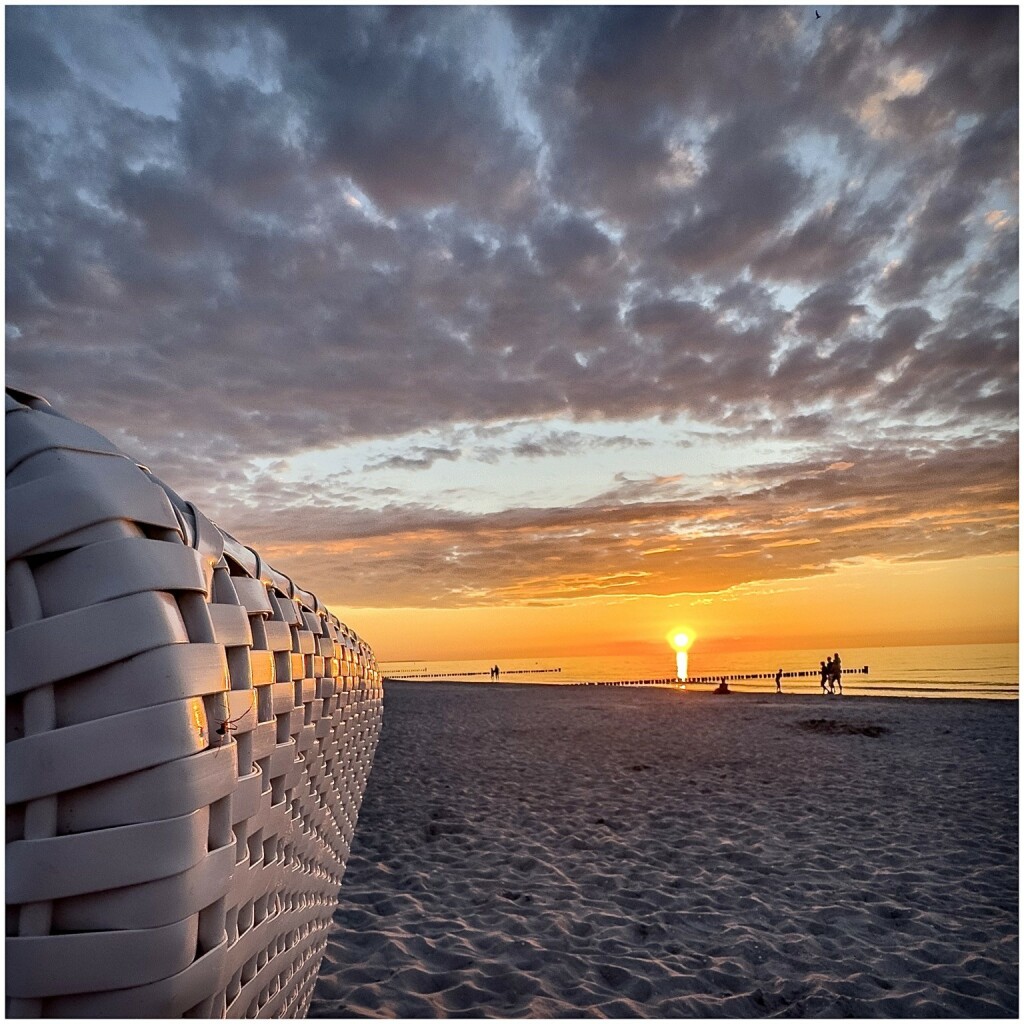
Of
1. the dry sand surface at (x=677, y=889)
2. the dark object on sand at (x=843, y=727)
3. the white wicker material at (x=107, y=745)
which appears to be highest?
the white wicker material at (x=107, y=745)

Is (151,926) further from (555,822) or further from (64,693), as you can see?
(555,822)

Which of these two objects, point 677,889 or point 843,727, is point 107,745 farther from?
point 843,727

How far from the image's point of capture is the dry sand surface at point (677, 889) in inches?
132

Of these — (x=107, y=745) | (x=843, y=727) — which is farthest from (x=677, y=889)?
(x=843, y=727)

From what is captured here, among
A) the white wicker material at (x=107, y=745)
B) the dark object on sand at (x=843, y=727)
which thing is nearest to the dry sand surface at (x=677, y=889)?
the white wicker material at (x=107, y=745)

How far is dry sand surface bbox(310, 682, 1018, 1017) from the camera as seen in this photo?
3.36 metres

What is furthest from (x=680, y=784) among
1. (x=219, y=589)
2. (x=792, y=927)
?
(x=219, y=589)

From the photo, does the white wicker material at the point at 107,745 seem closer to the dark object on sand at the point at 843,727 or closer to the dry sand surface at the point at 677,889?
the dry sand surface at the point at 677,889

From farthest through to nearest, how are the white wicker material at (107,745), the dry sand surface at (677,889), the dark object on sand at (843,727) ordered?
1. the dark object on sand at (843,727)
2. the dry sand surface at (677,889)
3. the white wicker material at (107,745)

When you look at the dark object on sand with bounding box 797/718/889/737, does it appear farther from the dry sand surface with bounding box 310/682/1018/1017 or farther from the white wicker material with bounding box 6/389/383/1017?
the white wicker material with bounding box 6/389/383/1017

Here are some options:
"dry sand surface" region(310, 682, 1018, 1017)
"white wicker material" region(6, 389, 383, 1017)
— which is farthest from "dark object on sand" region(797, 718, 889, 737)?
"white wicker material" region(6, 389, 383, 1017)

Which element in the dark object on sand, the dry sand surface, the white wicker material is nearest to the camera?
the white wicker material

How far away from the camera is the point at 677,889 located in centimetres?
483

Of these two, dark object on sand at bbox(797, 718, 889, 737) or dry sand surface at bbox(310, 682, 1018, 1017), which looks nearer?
dry sand surface at bbox(310, 682, 1018, 1017)
